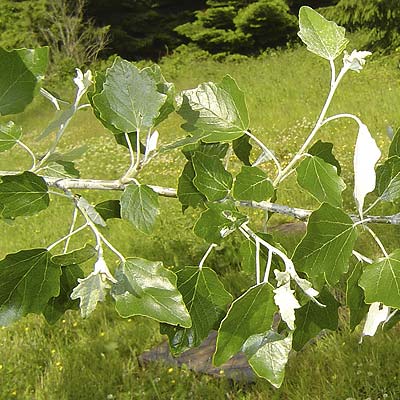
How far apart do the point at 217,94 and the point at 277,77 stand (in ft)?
25.7

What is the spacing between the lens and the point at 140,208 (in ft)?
1.49

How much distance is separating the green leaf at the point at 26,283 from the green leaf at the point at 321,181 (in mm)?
206

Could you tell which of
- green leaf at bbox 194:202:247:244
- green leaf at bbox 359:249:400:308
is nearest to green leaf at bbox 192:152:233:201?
green leaf at bbox 194:202:247:244

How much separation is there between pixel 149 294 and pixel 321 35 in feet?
0.80

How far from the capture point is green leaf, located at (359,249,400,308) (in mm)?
412

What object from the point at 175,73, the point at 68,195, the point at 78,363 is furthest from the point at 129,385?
the point at 175,73

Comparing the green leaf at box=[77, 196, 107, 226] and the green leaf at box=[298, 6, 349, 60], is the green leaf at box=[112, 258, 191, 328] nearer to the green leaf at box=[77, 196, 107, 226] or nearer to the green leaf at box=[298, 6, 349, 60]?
the green leaf at box=[77, 196, 107, 226]

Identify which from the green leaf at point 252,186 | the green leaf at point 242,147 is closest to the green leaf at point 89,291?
the green leaf at point 252,186

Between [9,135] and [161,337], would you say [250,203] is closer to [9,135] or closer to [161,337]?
[9,135]

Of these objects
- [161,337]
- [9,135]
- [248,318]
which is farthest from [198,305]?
[161,337]

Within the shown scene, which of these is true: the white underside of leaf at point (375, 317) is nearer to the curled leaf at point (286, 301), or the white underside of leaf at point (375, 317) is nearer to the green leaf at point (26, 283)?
the curled leaf at point (286, 301)

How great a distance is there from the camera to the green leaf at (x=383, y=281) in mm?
412

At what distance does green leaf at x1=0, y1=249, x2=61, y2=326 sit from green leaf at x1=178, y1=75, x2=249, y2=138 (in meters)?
0.16

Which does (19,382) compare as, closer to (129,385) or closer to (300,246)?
(129,385)
